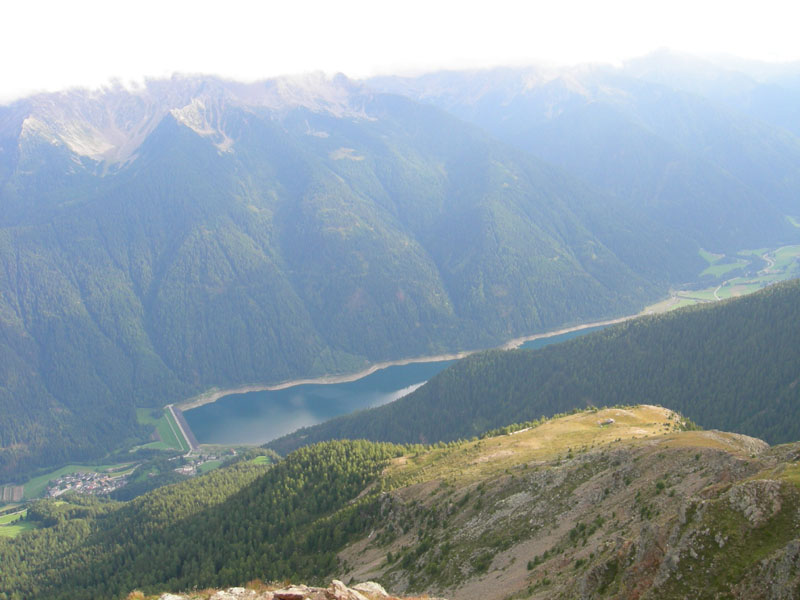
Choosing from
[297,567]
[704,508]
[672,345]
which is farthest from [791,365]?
[704,508]

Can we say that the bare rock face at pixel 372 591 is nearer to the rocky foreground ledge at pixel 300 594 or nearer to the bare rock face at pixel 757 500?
the rocky foreground ledge at pixel 300 594

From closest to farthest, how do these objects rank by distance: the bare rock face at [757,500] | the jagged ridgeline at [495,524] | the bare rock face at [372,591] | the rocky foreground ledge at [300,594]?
the bare rock face at [757,500] → the jagged ridgeline at [495,524] → the rocky foreground ledge at [300,594] → the bare rock face at [372,591]

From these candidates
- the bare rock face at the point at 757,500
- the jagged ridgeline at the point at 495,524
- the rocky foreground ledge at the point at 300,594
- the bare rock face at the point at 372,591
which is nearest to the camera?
the bare rock face at the point at 757,500

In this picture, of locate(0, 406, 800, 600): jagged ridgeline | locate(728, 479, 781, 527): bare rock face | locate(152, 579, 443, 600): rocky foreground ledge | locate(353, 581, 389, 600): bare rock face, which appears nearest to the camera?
locate(728, 479, 781, 527): bare rock face

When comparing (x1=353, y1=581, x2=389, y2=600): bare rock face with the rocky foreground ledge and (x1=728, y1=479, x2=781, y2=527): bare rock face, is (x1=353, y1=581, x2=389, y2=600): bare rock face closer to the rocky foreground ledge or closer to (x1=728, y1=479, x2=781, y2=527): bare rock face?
the rocky foreground ledge

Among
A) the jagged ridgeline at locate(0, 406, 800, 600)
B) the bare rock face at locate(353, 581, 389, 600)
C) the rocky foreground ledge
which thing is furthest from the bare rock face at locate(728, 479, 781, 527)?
the bare rock face at locate(353, 581, 389, 600)

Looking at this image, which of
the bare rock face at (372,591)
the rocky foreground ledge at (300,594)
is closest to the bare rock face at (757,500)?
the rocky foreground ledge at (300,594)

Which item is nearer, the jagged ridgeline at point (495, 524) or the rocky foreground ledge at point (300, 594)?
the jagged ridgeline at point (495, 524)

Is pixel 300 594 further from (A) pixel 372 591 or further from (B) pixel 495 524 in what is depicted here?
(B) pixel 495 524
